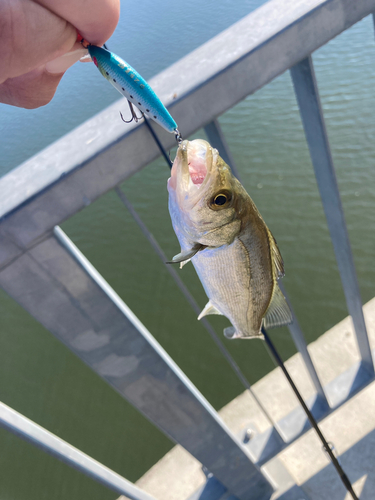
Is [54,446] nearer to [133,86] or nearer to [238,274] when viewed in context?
[238,274]

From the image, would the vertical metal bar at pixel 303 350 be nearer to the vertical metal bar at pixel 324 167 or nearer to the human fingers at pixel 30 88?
the vertical metal bar at pixel 324 167

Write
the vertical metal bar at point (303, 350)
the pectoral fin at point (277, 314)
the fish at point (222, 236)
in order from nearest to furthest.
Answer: the fish at point (222, 236) → the pectoral fin at point (277, 314) → the vertical metal bar at point (303, 350)

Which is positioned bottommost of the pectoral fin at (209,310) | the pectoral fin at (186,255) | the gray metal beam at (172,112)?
the pectoral fin at (209,310)

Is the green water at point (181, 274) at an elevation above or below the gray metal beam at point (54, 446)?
below

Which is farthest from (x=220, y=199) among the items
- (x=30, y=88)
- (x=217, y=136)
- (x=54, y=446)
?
(x=54, y=446)

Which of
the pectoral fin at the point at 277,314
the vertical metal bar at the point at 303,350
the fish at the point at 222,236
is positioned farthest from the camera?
the vertical metal bar at the point at 303,350

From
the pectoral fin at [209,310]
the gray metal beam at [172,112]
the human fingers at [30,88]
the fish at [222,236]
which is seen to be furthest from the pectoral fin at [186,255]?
the human fingers at [30,88]

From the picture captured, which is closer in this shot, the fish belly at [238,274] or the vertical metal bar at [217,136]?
the fish belly at [238,274]
